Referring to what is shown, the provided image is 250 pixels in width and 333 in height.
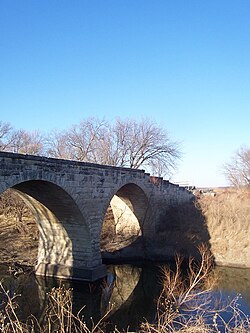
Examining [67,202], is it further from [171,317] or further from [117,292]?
[171,317]

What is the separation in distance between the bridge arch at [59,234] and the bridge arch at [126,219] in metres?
5.18

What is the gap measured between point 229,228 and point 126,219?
6.48 meters

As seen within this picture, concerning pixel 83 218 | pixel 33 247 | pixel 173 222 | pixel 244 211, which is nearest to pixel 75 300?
pixel 83 218

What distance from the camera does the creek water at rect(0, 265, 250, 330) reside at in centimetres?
1089

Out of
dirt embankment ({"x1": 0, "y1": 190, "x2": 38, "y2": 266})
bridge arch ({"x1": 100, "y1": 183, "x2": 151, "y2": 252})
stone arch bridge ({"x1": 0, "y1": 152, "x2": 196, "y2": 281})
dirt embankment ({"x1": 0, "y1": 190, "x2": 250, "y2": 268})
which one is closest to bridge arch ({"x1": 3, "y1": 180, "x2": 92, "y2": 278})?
stone arch bridge ({"x1": 0, "y1": 152, "x2": 196, "y2": 281})

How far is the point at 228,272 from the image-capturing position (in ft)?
54.4

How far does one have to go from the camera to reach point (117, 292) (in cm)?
1330

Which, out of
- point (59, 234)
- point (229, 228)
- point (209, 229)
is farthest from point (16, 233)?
point (229, 228)

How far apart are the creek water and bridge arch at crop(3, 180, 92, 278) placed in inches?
27.3

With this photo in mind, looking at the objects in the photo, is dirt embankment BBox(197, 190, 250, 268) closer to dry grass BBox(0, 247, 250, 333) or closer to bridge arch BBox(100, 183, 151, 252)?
bridge arch BBox(100, 183, 151, 252)

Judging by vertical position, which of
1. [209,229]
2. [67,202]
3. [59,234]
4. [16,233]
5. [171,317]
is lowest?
[16,233]

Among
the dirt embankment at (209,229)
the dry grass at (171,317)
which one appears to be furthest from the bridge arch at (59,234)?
the dry grass at (171,317)

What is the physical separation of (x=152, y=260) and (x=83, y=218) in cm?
707

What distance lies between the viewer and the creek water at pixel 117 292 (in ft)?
35.7
